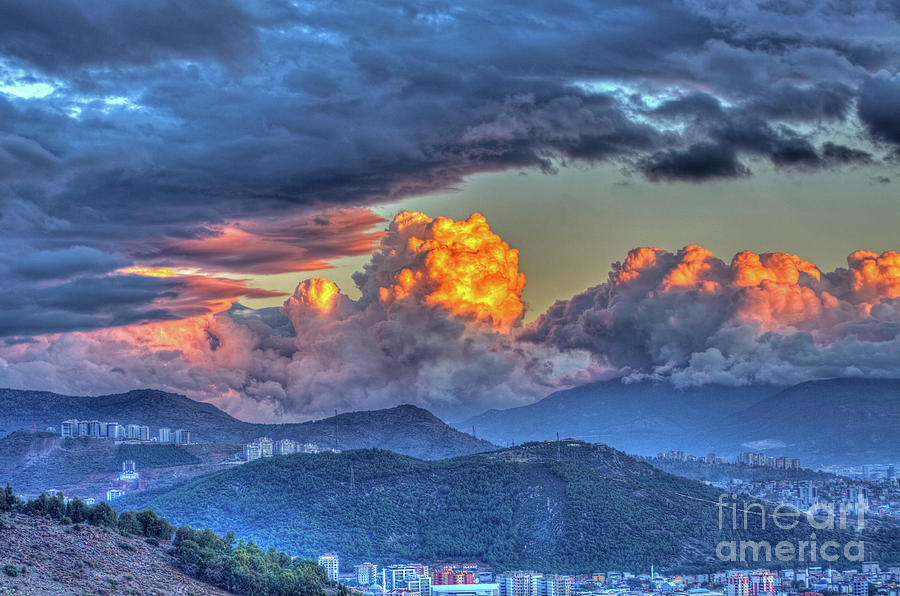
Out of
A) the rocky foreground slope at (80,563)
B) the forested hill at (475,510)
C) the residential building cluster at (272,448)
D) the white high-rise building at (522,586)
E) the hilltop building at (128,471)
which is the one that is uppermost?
the residential building cluster at (272,448)

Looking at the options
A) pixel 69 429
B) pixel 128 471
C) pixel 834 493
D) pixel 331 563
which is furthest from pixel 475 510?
pixel 69 429

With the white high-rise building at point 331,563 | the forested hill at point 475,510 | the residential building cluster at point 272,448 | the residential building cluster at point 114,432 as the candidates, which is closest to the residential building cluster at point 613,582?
the white high-rise building at point 331,563

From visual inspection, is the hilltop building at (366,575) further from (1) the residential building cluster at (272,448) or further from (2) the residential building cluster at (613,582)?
(1) the residential building cluster at (272,448)

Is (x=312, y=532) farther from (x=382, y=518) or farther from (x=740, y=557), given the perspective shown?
(x=740, y=557)

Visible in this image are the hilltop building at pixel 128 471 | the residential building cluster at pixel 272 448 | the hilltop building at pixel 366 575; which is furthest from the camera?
the residential building cluster at pixel 272 448

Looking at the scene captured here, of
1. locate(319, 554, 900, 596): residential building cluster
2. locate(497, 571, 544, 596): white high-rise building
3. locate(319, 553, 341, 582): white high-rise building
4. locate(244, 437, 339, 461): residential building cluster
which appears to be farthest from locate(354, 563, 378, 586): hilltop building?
locate(244, 437, 339, 461): residential building cluster

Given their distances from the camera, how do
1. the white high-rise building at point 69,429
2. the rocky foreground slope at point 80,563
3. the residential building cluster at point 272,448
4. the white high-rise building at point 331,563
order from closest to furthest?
the rocky foreground slope at point 80,563, the white high-rise building at point 331,563, the residential building cluster at point 272,448, the white high-rise building at point 69,429

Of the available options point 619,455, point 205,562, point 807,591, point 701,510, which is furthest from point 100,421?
point 205,562
